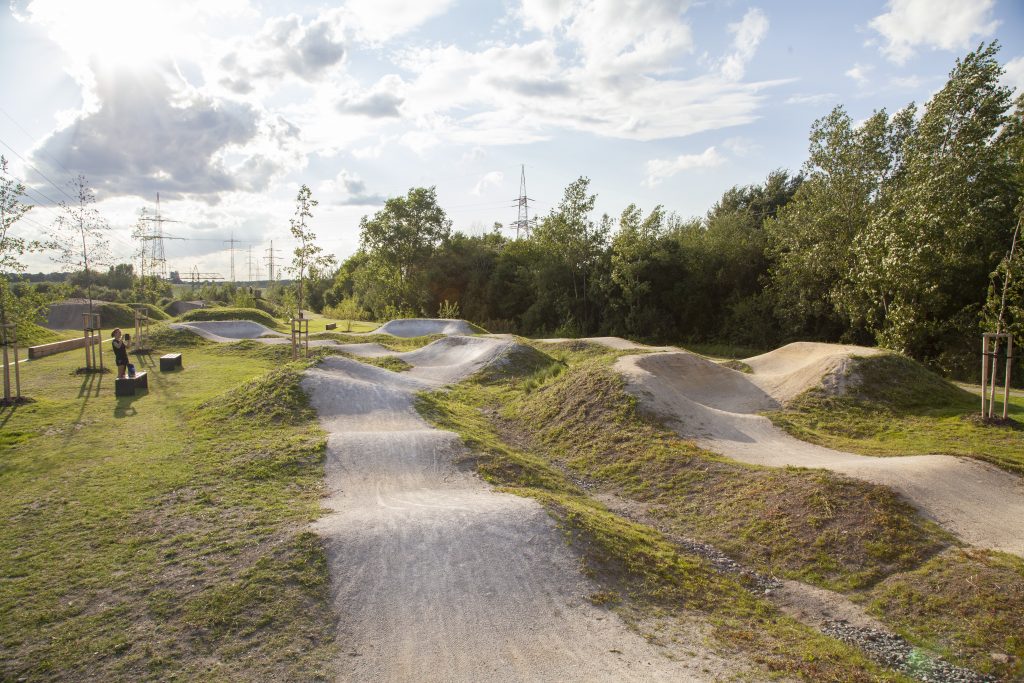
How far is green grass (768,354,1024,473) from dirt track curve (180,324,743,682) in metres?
6.95

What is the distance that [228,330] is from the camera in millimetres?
28312

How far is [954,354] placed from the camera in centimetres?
1792

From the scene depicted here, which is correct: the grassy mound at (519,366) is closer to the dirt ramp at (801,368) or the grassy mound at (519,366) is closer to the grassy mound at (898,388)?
the dirt ramp at (801,368)

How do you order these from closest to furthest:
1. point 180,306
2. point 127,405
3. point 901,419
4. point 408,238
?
point 901,419 → point 127,405 → point 408,238 → point 180,306

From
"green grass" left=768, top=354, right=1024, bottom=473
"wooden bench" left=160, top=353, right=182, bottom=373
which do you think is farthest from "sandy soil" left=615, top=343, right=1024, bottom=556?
"wooden bench" left=160, top=353, right=182, bottom=373

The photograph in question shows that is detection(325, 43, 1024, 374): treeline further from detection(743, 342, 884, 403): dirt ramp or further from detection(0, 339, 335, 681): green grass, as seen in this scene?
detection(0, 339, 335, 681): green grass

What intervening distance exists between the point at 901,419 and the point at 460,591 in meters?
11.1

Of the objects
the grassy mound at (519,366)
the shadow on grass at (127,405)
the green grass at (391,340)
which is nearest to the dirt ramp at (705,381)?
the grassy mound at (519,366)

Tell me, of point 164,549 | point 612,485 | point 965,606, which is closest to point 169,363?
point 164,549

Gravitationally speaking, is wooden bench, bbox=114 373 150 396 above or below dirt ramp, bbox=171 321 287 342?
below

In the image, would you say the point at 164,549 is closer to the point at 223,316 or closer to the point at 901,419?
the point at 901,419

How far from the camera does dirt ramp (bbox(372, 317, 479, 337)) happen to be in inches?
1022

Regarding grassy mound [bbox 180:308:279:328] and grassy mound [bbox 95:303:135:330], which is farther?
grassy mound [bbox 95:303:135:330]

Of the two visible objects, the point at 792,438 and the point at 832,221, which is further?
the point at 832,221
